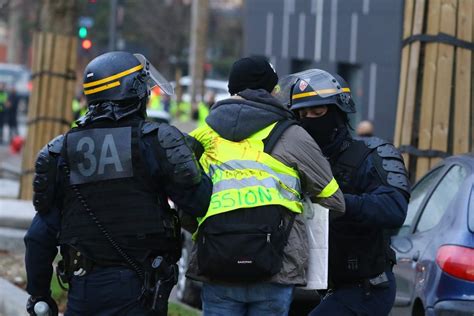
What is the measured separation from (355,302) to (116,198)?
1.30m

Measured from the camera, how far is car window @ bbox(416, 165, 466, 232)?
6.73 metres

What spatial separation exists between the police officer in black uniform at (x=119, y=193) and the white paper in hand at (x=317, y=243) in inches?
19.0

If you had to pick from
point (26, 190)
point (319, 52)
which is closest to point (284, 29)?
point (319, 52)

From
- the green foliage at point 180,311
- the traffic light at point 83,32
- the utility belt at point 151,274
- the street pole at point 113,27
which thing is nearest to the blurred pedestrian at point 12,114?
the street pole at point 113,27

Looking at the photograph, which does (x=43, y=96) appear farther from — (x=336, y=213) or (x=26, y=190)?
(x=336, y=213)

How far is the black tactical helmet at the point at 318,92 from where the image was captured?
211 inches

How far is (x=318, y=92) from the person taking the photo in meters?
5.37

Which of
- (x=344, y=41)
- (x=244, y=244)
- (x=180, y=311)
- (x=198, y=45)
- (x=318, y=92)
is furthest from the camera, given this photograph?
(x=198, y=45)

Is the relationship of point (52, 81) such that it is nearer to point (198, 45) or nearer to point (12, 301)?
point (12, 301)

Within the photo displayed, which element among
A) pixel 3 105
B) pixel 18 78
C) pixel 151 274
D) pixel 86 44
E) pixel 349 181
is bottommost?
pixel 151 274

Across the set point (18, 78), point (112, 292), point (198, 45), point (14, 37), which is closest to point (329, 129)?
point (112, 292)

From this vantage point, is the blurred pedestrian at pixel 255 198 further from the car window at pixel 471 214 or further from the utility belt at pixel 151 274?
the car window at pixel 471 214

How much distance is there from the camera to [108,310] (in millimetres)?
4797

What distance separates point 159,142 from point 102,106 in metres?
0.31
